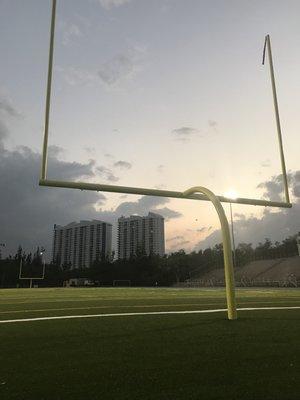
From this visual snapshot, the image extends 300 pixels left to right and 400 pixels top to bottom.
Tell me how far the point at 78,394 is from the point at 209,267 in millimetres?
62210

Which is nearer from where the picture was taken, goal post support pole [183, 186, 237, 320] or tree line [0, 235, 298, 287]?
goal post support pole [183, 186, 237, 320]

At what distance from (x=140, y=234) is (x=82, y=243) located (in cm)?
1603

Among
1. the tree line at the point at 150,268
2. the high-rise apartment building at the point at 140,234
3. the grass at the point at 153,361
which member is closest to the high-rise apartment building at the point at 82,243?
the high-rise apartment building at the point at 140,234

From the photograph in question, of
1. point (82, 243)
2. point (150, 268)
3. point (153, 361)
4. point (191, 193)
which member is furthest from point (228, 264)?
point (82, 243)

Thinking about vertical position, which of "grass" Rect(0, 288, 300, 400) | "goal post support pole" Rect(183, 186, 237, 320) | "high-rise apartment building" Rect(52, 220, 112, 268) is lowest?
"grass" Rect(0, 288, 300, 400)

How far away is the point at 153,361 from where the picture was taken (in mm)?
3057

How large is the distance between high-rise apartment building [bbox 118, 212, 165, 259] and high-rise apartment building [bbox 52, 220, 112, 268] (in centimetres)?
399

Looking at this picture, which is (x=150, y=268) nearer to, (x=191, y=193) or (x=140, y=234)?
(x=140, y=234)

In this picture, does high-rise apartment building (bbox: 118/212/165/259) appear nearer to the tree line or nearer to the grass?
the tree line

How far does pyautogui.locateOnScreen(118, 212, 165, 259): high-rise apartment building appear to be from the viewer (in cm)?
8231

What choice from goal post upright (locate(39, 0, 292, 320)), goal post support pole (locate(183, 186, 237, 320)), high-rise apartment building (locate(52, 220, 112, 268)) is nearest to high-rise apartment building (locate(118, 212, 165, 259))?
high-rise apartment building (locate(52, 220, 112, 268))

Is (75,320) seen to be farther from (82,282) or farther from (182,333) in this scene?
(82,282)

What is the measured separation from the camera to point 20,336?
429 cm

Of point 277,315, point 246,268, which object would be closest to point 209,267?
point 246,268
